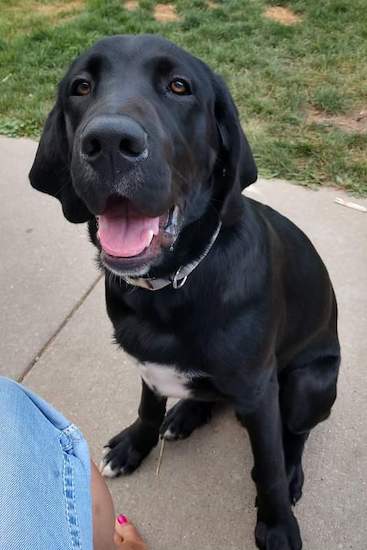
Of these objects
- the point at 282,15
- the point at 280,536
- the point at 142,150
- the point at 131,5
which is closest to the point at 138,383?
the point at 280,536

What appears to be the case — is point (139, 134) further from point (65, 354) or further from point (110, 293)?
point (65, 354)

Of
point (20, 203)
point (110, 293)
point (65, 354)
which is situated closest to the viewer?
point (110, 293)

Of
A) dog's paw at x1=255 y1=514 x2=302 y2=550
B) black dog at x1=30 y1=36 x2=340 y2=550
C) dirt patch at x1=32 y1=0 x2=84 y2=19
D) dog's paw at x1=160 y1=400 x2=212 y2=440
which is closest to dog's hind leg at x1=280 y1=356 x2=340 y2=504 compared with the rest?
black dog at x1=30 y1=36 x2=340 y2=550

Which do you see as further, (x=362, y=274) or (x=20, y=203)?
(x=20, y=203)

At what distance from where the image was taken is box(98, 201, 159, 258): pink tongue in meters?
1.49

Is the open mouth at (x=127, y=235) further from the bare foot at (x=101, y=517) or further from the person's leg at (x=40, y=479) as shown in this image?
the bare foot at (x=101, y=517)

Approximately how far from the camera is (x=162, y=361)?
1.76 meters

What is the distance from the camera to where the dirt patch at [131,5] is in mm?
5906

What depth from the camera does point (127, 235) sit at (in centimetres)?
151

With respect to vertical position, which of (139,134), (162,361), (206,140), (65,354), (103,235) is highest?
(139,134)

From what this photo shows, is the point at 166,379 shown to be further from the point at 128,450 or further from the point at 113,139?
the point at 113,139

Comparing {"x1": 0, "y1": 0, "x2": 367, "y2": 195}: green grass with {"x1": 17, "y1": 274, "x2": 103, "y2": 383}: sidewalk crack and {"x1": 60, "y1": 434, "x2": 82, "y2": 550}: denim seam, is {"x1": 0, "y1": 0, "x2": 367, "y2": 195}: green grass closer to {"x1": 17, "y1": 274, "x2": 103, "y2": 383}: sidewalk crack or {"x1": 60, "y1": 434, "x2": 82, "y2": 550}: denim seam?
Result: {"x1": 17, "y1": 274, "x2": 103, "y2": 383}: sidewalk crack

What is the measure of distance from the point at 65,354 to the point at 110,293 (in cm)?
82

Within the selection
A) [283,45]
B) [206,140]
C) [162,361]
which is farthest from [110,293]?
[283,45]
